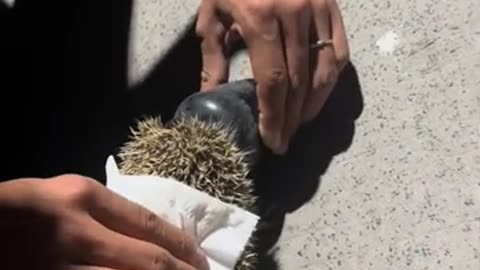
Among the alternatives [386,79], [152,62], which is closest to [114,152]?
[152,62]

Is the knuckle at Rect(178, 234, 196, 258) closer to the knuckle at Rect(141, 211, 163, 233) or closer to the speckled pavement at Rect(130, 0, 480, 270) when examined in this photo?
the knuckle at Rect(141, 211, 163, 233)

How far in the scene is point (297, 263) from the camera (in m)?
1.30

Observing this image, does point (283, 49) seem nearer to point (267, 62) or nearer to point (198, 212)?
point (267, 62)

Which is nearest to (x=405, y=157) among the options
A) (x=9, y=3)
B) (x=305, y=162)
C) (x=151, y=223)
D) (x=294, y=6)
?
(x=305, y=162)

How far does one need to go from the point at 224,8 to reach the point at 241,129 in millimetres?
155

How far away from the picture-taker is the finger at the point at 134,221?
106 centimetres

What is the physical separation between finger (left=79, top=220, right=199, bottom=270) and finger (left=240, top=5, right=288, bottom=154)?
260 mm

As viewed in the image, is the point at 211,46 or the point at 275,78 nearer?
the point at 275,78

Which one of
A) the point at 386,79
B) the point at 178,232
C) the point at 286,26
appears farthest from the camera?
the point at 386,79

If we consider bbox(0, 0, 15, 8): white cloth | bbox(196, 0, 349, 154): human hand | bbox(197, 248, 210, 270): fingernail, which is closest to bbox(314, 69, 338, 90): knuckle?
bbox(196, 0, 349, 154): human hand

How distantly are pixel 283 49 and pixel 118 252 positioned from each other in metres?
0.34

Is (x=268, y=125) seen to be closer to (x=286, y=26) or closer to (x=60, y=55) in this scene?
(x=286, y=26)

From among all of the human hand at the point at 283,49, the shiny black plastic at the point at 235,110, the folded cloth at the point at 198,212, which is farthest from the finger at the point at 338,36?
the folded cloth at the point at 198,212

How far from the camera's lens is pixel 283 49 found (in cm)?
124
